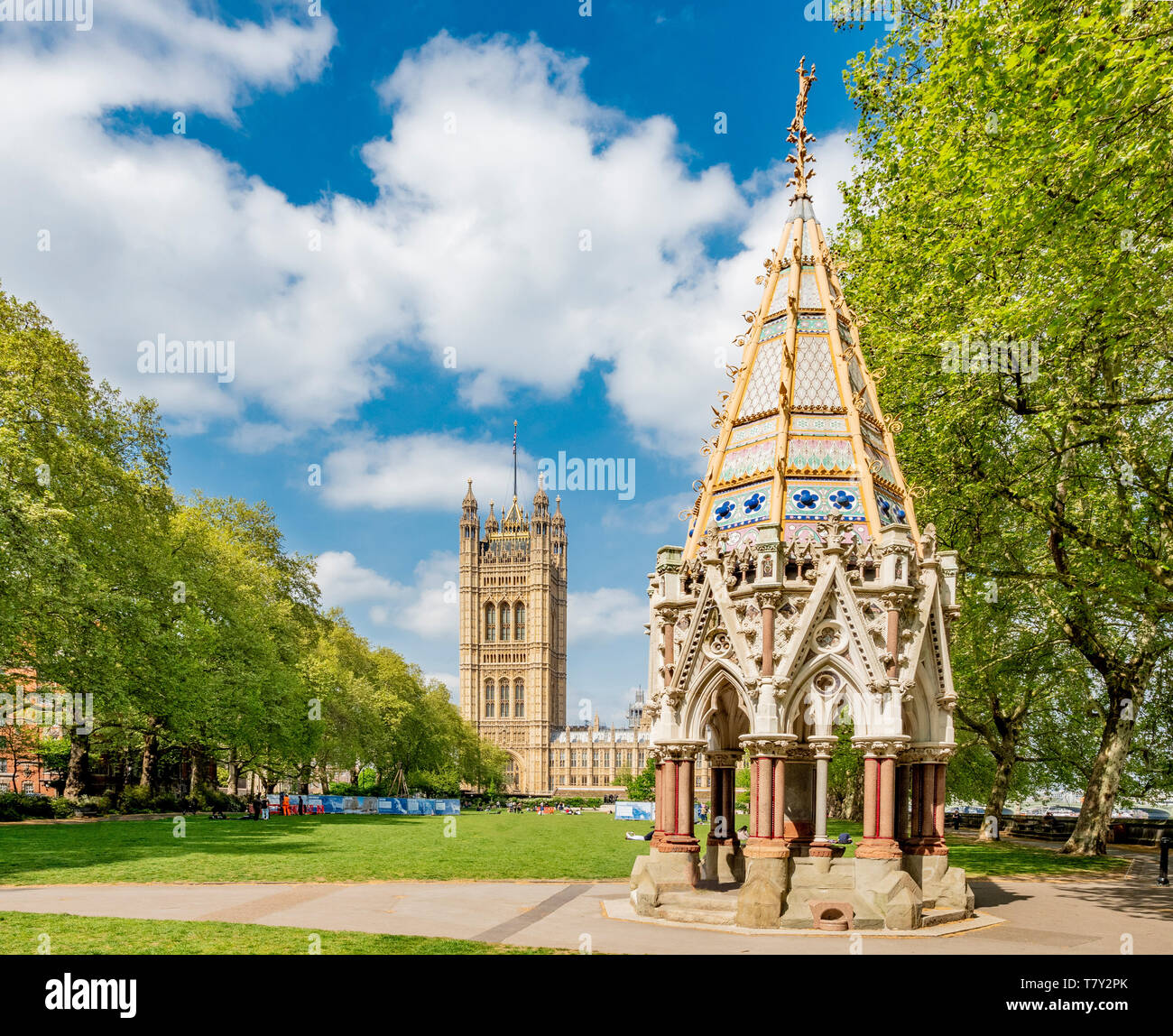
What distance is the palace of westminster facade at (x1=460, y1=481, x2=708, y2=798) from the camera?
618ft

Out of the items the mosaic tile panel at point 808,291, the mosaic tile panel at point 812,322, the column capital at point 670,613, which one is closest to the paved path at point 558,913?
the column capital at point 670,613

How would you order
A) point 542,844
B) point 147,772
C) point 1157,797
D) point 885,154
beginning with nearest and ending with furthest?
point 885,154
point 542,844
point 147,772
point 1157,797

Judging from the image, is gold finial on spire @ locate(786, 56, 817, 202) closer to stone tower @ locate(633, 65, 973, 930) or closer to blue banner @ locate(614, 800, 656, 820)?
stone tower @ locate(633, 65, 973, 930)

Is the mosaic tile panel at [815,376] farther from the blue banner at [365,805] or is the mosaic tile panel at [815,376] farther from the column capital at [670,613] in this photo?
the blue banner at [365,805]

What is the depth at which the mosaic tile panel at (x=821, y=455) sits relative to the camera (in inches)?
613

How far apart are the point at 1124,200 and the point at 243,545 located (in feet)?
170

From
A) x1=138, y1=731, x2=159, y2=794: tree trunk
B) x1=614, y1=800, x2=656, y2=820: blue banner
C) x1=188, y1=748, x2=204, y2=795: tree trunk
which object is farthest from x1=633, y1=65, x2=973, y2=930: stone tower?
x1=614, y1=800, x2=656, y2=820: blue banner

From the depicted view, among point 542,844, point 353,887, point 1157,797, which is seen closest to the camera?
point 353,887

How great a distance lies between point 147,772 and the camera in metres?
45.6

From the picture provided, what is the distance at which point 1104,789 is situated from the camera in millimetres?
31484

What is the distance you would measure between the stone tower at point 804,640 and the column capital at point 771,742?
3 centimetres

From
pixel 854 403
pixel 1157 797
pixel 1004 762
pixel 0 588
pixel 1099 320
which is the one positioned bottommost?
pixel 1157 797

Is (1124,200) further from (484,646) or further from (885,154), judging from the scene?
(484,646)

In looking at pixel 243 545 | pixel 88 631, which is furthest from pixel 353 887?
pixel 243 545
